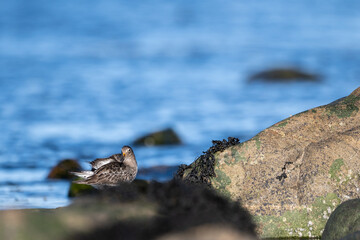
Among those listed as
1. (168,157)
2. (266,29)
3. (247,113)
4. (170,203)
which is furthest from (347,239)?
(266,29)

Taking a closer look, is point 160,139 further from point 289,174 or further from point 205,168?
point 289,174

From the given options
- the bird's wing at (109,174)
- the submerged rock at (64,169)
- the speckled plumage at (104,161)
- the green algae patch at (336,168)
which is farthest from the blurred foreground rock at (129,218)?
the submerged rock at (64,169)

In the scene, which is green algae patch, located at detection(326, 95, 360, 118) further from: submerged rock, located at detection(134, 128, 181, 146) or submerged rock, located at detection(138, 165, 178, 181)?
submerged rock, located at detection(134, 128, 181, 146)

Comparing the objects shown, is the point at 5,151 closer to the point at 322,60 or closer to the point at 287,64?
the point at 287,64

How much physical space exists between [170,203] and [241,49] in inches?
1034

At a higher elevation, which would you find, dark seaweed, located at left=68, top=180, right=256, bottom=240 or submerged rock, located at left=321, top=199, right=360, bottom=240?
dark seaweed, located at left=68, top=180, right=256, bottom=240

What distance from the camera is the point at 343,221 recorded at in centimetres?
644

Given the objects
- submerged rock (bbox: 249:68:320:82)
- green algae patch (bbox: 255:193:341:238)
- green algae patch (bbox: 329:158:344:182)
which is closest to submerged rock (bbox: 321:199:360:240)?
green algae patch (bbox: 255:193:341:238)

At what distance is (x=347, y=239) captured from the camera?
5.54 metres

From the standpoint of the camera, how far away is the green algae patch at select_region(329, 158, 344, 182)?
282 inches

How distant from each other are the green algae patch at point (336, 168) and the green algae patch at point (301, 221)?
269mm

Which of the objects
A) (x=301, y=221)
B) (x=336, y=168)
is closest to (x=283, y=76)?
(x=336, y=168)

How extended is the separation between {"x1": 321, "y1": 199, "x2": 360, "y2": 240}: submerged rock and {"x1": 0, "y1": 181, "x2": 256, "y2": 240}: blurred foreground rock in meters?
1.21

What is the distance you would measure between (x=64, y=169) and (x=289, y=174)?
201 inches
